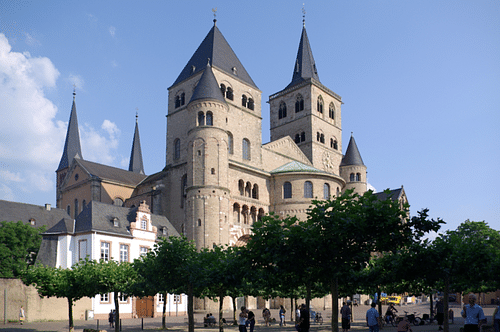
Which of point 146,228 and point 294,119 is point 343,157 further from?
point 146,228

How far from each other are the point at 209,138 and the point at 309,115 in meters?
27.4

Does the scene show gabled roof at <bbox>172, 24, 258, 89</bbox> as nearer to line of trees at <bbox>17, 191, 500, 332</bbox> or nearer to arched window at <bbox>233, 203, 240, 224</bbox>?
arched window at <bbox>233, 203, 240, 224</bbox>

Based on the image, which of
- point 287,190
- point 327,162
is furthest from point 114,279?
point 327,162

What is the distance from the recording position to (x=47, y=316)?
39.3 meters

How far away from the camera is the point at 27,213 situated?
187ft

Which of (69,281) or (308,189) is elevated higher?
(308,189)

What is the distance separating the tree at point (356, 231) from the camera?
618 inches

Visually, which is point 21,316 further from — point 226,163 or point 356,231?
point 356,231

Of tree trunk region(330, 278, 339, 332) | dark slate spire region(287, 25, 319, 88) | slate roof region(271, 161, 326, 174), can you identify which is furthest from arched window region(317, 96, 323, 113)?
tree trunk region(330, 278, 339, 332)

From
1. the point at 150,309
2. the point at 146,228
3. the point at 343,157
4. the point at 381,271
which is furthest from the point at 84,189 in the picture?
the point at 381,271

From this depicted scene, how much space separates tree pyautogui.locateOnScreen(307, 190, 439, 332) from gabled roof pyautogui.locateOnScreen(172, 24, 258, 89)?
45.8 metres

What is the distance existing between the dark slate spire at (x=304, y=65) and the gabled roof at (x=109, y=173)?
2858 centimetres

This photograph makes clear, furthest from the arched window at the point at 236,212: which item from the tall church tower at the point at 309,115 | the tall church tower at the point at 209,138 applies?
the tall church tower at the point at 309,115

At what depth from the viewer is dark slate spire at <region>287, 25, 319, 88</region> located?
78.8m
